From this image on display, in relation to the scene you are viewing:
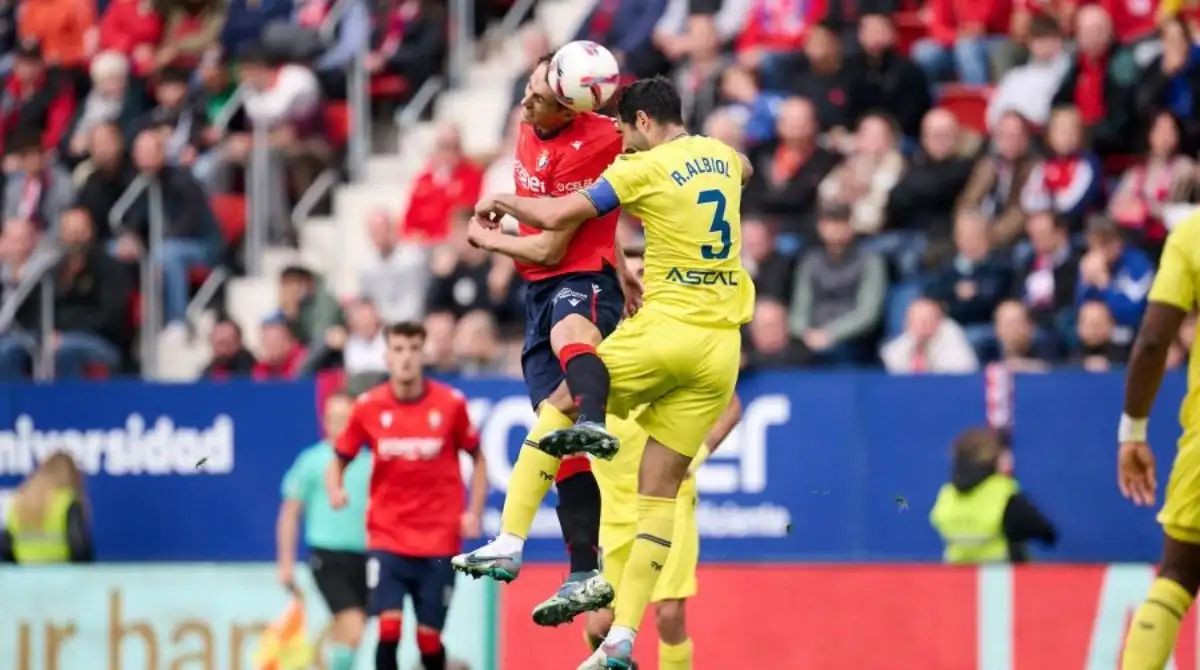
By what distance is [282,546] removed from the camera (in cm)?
1630

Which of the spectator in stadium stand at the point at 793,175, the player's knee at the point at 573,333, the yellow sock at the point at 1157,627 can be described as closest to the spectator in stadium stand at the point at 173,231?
the spectator in stadium stand at the point at 793,175

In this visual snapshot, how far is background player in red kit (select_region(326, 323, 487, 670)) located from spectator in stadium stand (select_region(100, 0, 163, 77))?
35.7ft

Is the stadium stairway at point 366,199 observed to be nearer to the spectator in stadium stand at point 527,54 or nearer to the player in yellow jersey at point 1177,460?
the spectator in stadium stand at point 527,54

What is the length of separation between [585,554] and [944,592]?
13.3ft

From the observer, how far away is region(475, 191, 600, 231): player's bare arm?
11.0 meters

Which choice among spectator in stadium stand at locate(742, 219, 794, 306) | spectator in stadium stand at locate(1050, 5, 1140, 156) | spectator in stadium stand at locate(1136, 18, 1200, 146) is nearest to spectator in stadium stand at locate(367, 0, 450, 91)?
spectator in stadium stand at locate(742, 219, 794, 306)

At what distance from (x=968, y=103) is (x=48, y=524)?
27.0ft

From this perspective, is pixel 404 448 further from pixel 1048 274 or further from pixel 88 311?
pixel 88 311

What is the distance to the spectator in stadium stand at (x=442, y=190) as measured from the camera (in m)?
21.2

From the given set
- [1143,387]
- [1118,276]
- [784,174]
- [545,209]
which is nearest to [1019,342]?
[1118,276]

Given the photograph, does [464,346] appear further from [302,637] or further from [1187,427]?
[1187,427]

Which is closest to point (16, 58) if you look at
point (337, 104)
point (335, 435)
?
point (337, 104)

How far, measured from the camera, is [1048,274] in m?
18.0

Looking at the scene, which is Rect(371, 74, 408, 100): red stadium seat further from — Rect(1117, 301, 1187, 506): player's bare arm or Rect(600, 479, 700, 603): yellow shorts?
Rect(1117, 301, 1187, 506): player's bare arm
